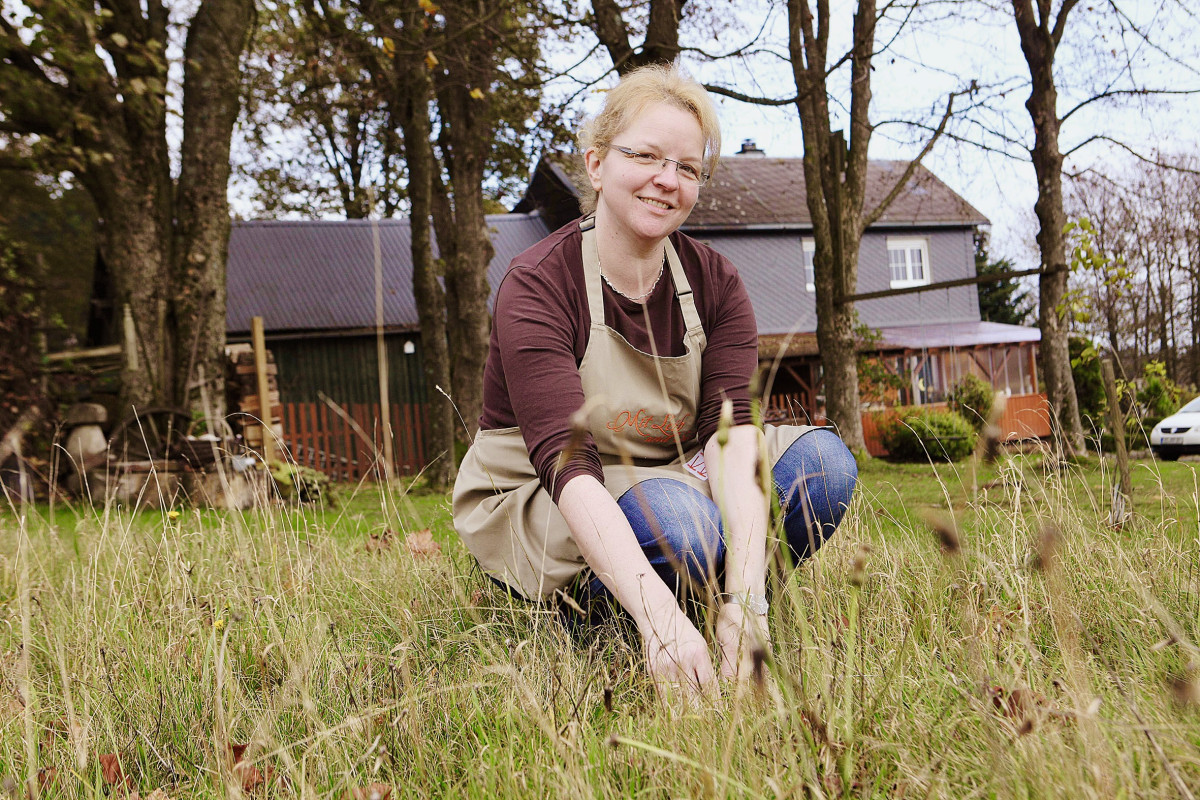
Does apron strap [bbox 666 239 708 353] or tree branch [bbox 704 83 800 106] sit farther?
tree branch [bbox 704 83 800 106]

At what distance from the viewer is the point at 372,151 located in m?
24.5

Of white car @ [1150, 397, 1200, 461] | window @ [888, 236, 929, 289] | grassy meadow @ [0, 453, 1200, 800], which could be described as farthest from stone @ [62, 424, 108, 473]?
window @ [888, 236, 929, 289]

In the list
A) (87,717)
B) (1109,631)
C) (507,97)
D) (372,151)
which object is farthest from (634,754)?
(372,151)

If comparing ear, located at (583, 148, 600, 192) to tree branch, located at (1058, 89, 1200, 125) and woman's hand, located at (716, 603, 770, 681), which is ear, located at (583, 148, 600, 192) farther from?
tree branch, located at (1058, 89, 1200, 125)

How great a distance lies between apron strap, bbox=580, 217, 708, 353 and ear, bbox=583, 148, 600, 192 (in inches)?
5.3

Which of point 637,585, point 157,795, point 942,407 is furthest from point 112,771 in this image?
point 942,407

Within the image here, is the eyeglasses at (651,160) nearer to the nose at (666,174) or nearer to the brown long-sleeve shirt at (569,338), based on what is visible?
the nose at (666,174)

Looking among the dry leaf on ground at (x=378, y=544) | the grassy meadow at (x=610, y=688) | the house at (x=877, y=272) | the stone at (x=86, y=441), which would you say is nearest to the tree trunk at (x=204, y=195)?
the stone at (x=86, y=441)

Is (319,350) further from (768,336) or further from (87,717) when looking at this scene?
(87,717)

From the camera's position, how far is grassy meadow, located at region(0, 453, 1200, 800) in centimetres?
133

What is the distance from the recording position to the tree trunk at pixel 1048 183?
843cm

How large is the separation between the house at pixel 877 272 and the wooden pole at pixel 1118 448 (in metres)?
17.9

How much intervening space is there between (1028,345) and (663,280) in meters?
24.8

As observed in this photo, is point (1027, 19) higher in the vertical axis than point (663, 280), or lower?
higher
